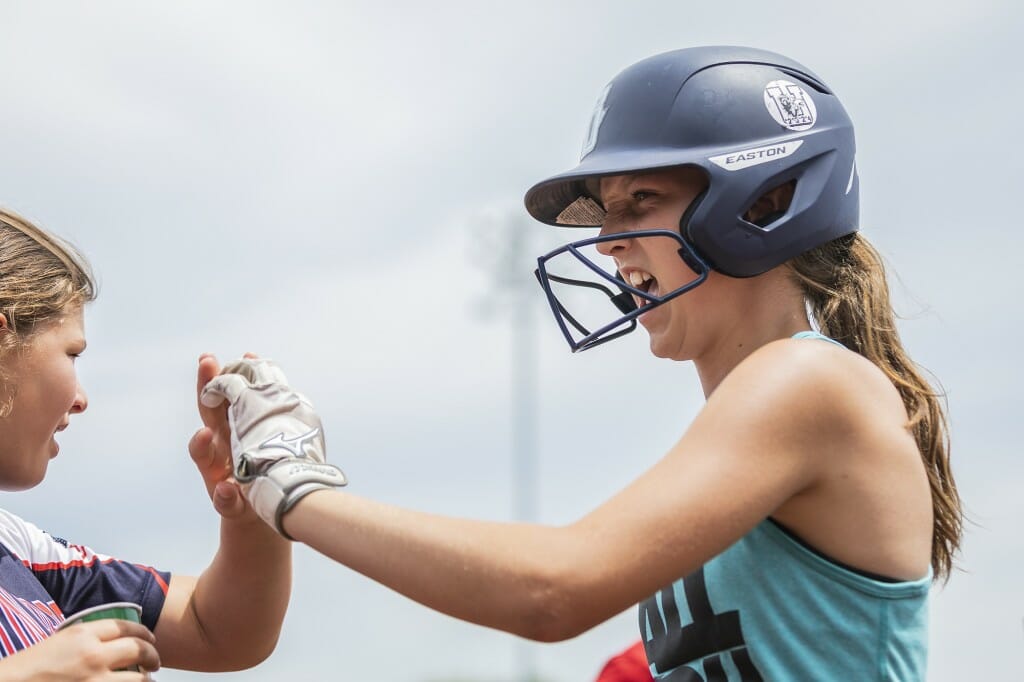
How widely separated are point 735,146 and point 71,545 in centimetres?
257

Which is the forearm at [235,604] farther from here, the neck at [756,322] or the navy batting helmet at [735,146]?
the neck at [756,322]

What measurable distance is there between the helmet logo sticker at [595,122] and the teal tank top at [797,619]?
1311 millimetres

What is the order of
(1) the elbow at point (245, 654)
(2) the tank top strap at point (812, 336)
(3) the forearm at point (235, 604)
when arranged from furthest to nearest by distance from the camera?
(1) the elbow at point (245, 654) < (3) the forearm at point (235, 604) < (2) the tank top strap at point (812, 336)

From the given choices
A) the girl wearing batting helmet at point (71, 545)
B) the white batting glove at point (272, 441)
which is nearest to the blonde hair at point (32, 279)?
the girl wearing batting helmet at point (71, 545)

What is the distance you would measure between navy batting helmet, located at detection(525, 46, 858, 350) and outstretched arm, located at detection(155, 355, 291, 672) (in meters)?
1.13

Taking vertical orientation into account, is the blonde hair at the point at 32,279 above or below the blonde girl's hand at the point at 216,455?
above

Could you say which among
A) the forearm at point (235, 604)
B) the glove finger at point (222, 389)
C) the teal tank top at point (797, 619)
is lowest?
the teal tank top at point (797, 619)

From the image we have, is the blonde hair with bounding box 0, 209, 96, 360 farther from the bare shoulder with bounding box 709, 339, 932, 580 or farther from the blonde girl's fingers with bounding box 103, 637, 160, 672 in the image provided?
the bare shoulder with bounding box 709, 339, 932, 580

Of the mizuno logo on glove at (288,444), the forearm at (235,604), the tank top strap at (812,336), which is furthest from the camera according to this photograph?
the forearm at (235,604)

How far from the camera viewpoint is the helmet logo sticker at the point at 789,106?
3.16 metres

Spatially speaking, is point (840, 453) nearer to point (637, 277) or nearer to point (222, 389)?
point (637, 277)

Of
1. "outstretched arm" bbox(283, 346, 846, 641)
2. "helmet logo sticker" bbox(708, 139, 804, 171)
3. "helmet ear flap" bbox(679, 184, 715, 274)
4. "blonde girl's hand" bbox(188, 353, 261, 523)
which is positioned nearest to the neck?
"helmet ear flap" bbox(679, 184, 715, 274)

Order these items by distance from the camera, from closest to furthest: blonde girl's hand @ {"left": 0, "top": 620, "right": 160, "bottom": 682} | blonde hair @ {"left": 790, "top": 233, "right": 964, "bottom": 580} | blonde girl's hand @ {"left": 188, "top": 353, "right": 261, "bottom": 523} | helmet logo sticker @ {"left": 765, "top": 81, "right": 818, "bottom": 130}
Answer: blonde girl's hand @ {"left": 0, "top": 620, "right": 160, "bottom": 682}, blonde hair @ {"left": 790, "top": 233, "right": 964, "bottom": 580}, helmet logo sticker @ {"left": 765, "top": 81, "right": 818, "bottom": 130}, blonde girl's hand @ {"left": 188, "top": 353, "right": 261, "bottom": 523}

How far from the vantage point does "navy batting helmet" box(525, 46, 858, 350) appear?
10.0 ft
